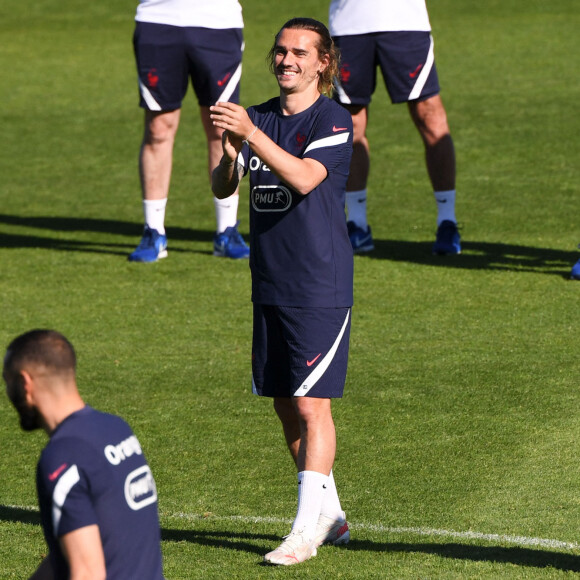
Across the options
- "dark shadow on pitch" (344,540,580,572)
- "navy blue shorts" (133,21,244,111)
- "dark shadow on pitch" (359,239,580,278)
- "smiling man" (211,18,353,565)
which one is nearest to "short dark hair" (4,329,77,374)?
"smiling man" (211,18,353,565)

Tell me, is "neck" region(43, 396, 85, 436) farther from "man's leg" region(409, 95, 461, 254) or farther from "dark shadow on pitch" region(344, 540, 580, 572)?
"man's leg" region(409, 95, 461, 254)

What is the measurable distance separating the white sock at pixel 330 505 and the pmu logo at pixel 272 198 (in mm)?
1039

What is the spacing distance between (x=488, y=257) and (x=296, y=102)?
4.58 metres

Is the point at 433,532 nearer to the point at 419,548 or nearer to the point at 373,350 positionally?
the point at 419,548

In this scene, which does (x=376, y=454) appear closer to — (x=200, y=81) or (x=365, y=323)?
(x=365, y=323)

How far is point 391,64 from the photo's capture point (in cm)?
895

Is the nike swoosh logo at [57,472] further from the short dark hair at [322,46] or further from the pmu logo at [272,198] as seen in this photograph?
the short dark hair at [322,46]

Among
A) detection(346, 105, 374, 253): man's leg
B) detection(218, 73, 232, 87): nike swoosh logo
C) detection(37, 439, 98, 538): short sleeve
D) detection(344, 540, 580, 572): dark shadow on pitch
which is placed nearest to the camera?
detection(37, 439, 98, 538): short sleeve

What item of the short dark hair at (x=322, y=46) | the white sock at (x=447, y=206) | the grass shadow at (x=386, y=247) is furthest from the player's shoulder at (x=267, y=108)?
the white sock at (x=447, y=206)

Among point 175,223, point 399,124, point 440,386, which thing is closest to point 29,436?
point 440,386

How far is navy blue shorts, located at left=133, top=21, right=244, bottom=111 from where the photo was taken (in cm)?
889

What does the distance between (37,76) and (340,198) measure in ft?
48.7

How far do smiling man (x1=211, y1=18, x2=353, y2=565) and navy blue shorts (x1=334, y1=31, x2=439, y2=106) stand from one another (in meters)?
4.26

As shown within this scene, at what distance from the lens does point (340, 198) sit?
15.6 feet
